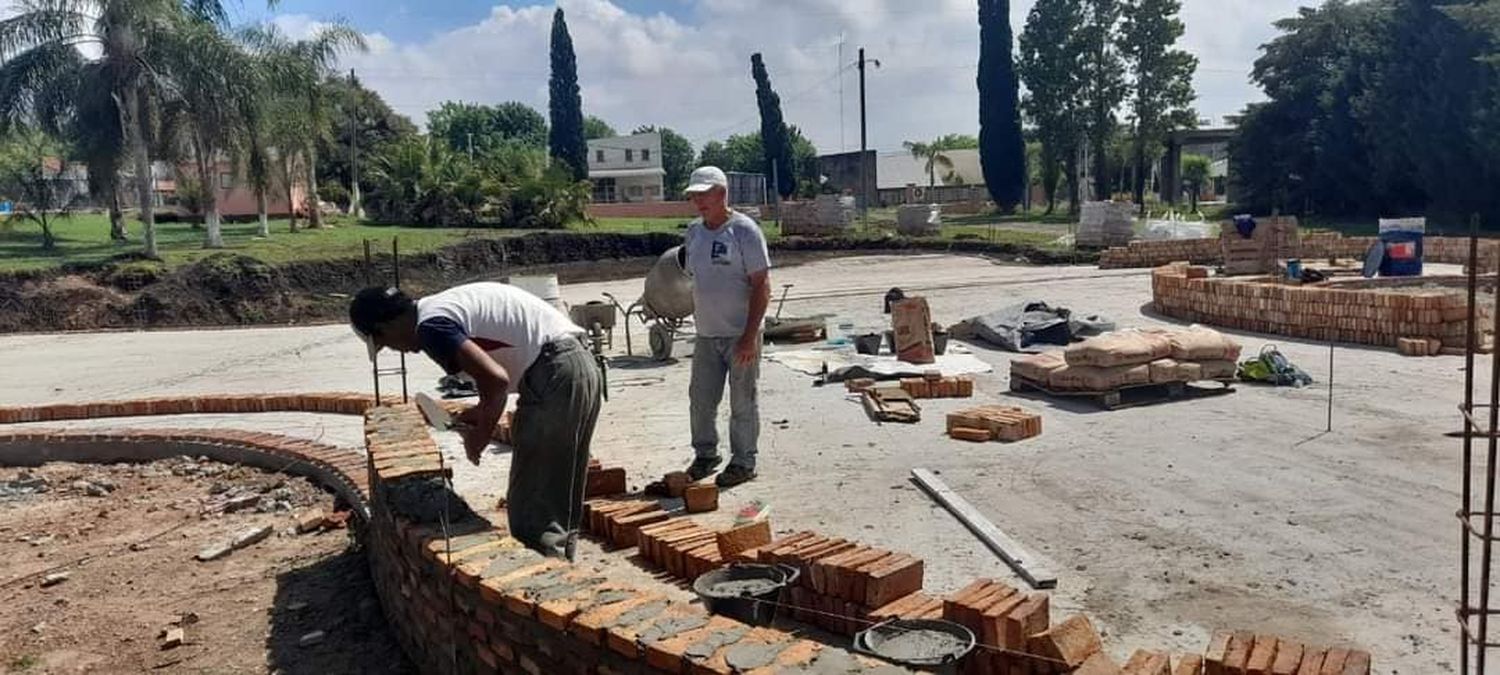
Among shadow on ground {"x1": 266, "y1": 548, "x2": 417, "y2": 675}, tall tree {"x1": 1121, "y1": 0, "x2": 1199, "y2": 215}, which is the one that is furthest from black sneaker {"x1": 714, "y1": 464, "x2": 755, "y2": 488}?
tall tree {"x1": 1121, "y1": 0, "x2": 1199, "y2": 215}

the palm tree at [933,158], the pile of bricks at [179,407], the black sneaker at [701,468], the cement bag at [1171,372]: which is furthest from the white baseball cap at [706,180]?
the palm tree at [933,158]

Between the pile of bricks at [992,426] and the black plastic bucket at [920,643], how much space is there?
3735 millimetres

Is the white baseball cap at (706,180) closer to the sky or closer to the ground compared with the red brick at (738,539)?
closer to the sky

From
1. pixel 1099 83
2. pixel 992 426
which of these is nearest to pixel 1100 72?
pixel 1099 83

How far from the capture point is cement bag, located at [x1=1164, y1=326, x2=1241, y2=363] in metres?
8.14

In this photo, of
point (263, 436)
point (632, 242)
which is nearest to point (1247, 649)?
point (263, 436)

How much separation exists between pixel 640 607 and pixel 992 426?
4.32m

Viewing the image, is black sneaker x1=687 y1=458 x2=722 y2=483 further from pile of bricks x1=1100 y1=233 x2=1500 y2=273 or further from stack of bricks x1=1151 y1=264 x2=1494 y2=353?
pile of bricks x1=1100 y1=233 x2=1500 y2=273

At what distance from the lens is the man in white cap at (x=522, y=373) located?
147 inches

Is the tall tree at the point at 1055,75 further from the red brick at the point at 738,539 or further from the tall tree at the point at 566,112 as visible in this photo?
the red brick at the point at 738,539

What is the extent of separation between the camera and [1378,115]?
1264 inches

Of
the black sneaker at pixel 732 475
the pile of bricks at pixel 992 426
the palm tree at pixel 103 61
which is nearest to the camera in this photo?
the black sneaker at pixel 732 475

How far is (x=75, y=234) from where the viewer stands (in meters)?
29.2

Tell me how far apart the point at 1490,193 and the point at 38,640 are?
113 ft
